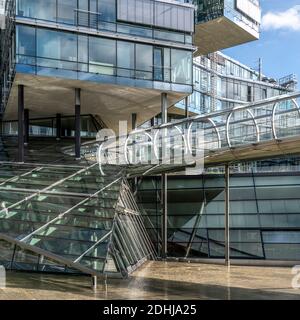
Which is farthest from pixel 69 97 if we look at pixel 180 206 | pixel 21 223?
pixel 21 223

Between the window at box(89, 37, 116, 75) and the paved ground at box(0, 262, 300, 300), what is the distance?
13587 millimetres

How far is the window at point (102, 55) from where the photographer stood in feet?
100

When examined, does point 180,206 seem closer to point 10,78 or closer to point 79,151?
point 79,151

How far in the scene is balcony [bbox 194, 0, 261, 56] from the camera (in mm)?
37900

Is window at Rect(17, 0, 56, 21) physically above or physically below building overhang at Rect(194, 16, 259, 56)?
below

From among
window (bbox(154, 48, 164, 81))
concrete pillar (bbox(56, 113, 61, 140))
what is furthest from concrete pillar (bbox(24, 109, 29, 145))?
window (bbox(154, 48, 164, 81))

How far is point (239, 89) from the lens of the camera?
7288 centimetres

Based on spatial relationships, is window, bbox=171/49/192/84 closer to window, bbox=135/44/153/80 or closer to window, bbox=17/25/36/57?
window, bbox=135/44/153/80

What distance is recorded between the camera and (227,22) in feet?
126

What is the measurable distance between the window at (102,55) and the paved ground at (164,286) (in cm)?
1359

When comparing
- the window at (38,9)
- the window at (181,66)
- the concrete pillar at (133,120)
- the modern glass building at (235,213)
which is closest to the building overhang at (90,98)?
the concrete pillar at (133,120)

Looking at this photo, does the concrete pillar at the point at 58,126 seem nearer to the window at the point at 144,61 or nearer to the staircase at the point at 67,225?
the window at the point at 144,61

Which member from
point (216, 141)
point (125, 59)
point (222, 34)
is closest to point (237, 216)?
point (216, 141)

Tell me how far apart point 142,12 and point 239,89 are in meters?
43.4
